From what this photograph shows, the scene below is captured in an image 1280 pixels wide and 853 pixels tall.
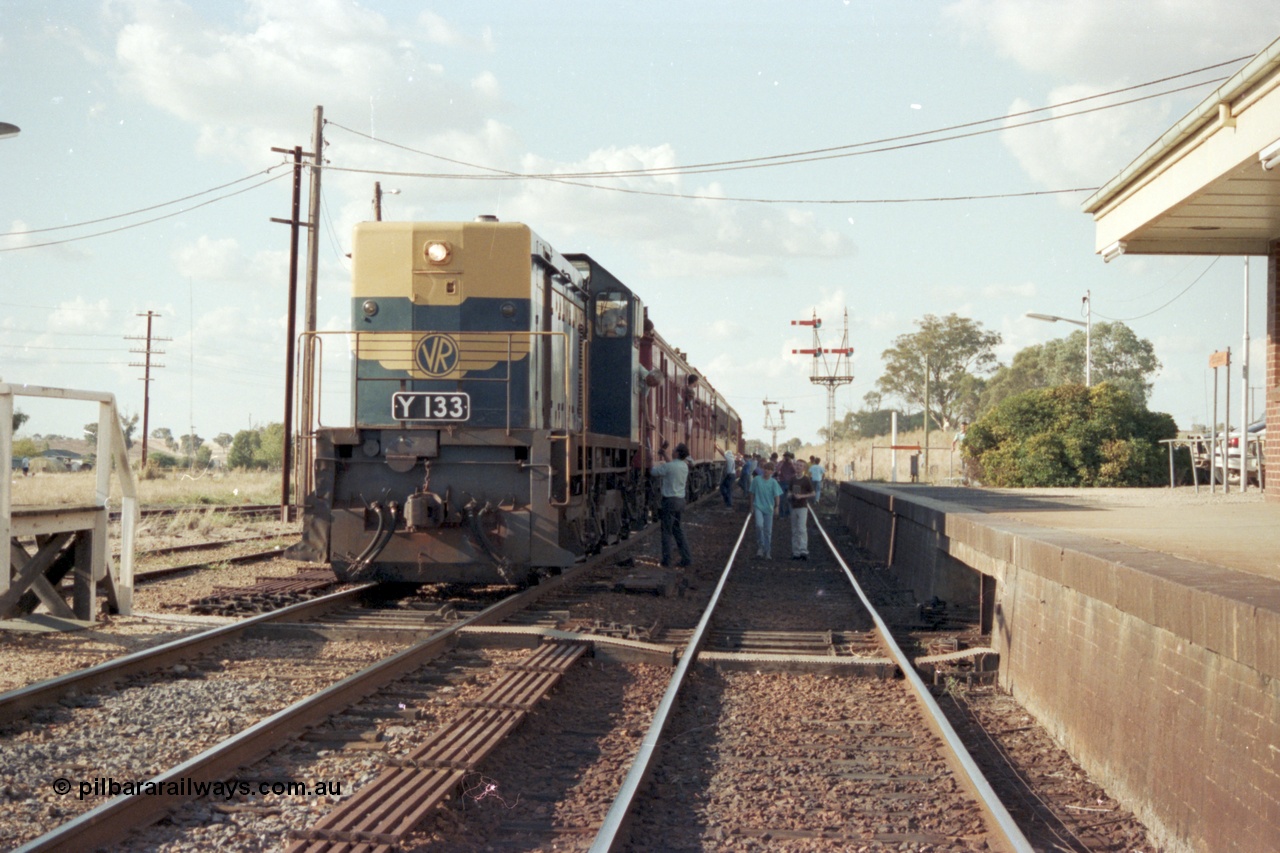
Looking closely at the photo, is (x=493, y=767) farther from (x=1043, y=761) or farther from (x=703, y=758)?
(x=1043, y=761)

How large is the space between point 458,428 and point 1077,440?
24316 mm

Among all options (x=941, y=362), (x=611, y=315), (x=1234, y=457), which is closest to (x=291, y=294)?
(x=611, y=315)

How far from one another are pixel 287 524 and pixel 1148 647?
18.1 meters

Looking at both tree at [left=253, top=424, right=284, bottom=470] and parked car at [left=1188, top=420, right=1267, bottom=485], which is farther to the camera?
tree at [left=253, top=424, right=284, bottom=470]

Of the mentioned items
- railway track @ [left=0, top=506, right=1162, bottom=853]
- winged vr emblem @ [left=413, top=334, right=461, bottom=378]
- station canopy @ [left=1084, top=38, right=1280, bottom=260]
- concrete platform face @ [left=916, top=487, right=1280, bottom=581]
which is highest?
station canopy @ [left=1084, top=38, right=1280, bottom=260]

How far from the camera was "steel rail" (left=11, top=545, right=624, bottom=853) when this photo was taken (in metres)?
3.90

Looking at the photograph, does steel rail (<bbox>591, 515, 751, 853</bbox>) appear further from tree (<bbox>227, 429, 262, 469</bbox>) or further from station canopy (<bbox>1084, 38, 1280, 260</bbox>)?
tree (<bbox>227, 429, 262, 469</bbox>)

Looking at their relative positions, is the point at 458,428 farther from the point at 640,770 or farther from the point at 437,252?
the point at 640,770

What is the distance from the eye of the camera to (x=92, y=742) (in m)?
5.25

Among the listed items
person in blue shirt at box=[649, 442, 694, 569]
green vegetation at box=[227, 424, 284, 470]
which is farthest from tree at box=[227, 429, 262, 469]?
person in blue shirt at box=[649, 442, 694, 569]

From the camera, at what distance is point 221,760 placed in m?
4.79

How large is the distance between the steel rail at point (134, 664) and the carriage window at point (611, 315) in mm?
5605

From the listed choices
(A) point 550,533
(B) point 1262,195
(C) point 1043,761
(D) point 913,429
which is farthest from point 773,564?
(D) point 913,429

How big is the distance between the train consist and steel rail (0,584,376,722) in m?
0.88
